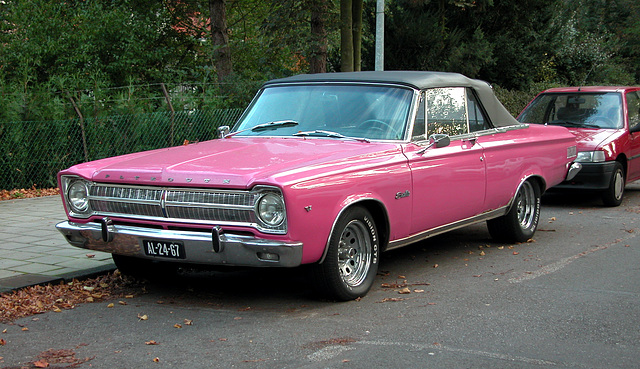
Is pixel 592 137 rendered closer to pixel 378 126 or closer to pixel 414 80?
pixel 414 80

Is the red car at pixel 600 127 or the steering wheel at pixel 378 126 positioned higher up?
the steering wheel at pixel 378 126

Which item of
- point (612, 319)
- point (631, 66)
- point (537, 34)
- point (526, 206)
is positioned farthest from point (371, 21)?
point (631, 66)

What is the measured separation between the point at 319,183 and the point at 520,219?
385cm

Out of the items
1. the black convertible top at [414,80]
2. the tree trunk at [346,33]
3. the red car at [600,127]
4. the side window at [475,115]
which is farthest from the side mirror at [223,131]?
the tree trunk at [346,33]

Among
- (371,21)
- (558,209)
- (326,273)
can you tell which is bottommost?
(558,209)

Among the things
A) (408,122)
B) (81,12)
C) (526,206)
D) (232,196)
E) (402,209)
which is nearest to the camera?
(232,196)

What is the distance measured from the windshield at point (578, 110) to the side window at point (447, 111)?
16.0 feet

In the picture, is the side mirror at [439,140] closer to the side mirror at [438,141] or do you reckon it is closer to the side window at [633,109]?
the side mirror at [438,141]

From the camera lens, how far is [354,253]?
5941mm

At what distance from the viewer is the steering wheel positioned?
21.6ft

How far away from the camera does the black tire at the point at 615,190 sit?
36.7 ft

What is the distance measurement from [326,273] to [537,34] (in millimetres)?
25221

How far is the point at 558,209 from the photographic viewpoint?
11227mm

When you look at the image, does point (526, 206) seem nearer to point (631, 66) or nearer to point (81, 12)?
point (81, 12)
